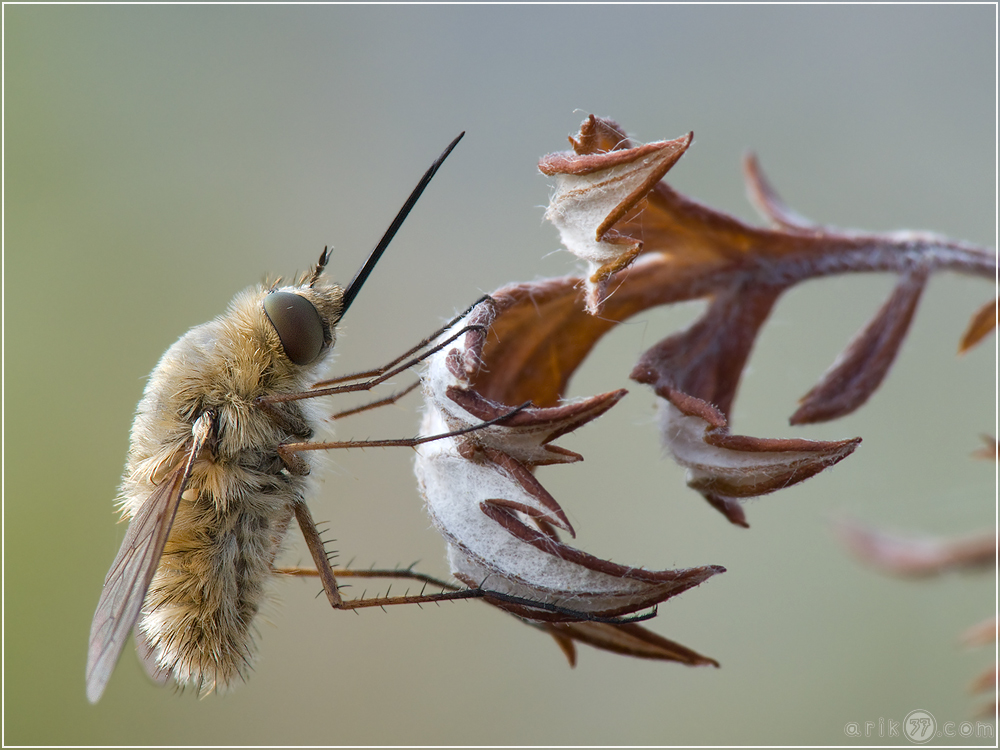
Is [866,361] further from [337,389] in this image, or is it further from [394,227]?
[337,389]

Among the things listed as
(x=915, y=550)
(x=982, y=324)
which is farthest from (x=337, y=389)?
(x=915, y=550)

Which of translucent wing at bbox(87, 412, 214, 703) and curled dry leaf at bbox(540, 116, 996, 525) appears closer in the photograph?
curled dry leaf at bbox(540, 116, 996, 525)

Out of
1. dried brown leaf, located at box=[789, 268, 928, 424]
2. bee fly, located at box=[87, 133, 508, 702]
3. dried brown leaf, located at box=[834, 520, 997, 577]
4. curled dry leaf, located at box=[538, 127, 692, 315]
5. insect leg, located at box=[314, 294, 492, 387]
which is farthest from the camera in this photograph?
bee fly, located at box=[87, 133, 508, 702]

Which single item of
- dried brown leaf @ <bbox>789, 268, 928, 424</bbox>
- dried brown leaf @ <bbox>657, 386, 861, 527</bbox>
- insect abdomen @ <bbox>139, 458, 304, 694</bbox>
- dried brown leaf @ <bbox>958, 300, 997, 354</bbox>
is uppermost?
dried brown leaf @ <bbox>958, 300, 997, 354</bbox>

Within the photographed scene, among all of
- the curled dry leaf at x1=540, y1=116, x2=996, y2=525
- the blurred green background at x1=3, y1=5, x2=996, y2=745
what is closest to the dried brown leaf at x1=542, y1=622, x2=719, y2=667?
the curled dry leaf at x1=540, y1=116, x2=996, y2=525

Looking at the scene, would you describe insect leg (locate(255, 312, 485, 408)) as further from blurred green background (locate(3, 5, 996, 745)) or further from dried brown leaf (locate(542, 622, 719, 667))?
blurred green background (locate(3, 5, 996, 745))
